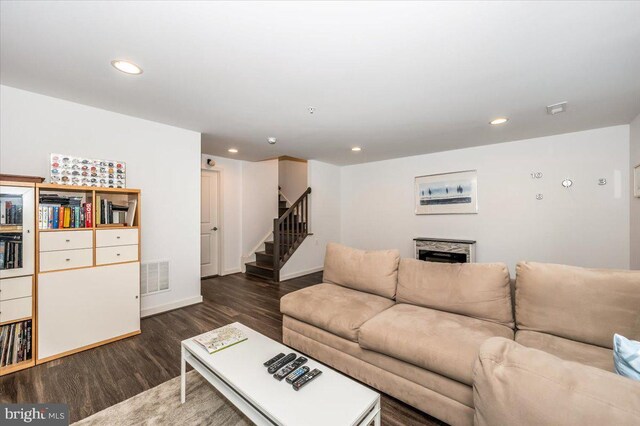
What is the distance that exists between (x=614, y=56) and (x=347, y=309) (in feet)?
9.07

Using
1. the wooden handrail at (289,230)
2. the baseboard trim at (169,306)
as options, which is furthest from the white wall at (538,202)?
the baseboard trim at (169,306)

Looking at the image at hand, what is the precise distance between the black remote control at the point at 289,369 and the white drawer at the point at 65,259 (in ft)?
7.69

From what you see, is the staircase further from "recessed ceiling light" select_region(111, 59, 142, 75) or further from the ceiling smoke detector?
the ceiling smoke detector

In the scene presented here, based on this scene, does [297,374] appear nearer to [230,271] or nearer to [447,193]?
[447,193]

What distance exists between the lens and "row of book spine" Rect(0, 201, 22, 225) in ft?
7.14

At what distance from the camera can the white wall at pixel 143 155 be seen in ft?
8.13

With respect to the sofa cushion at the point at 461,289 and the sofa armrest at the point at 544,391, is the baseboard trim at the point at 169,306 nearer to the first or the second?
the sofa cushion at the point at 461,289

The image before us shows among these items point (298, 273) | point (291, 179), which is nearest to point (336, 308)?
point (298, 273)

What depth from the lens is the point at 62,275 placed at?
2.42 metres

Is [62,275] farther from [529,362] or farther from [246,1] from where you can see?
[529,362]

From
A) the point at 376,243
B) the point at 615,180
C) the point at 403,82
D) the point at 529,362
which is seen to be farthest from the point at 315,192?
the point at 529,362

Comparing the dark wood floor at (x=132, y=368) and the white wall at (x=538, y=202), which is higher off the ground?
the white wall at (x=538, y=202)

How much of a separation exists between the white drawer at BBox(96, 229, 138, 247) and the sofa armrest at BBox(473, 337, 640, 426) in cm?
325

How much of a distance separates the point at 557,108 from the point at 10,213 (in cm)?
533
